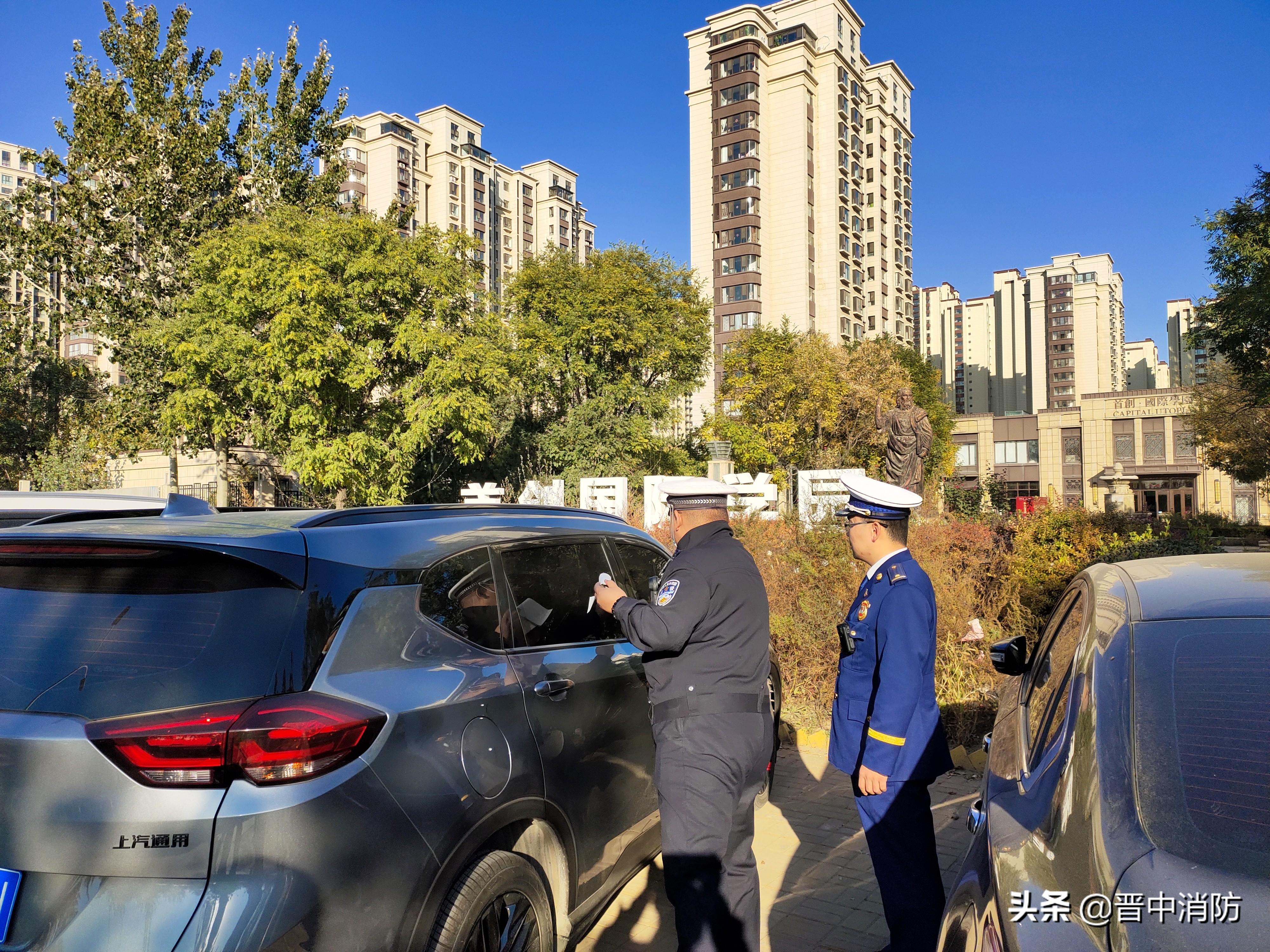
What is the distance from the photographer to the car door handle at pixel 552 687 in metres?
2.82

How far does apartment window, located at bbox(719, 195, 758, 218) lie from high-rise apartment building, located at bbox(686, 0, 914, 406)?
0.07 metres

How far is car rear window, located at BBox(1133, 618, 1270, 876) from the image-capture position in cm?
150

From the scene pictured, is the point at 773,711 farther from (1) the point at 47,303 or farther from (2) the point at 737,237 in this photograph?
(2) the point at 737,237

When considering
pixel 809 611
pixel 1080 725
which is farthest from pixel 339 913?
pixel 809 611

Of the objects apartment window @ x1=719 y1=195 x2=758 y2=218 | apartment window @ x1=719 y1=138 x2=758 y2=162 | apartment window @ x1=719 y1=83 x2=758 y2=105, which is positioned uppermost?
apartment window @ x1=719 y1=83 x2=758 y2=105

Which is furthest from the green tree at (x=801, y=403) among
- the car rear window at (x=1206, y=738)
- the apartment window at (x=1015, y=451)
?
the apartment window at (x=1015, y=451)

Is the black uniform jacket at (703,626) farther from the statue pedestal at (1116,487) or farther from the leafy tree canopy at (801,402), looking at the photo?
the leafy tree canopy at (801,402)

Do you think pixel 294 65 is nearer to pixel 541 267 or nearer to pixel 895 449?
pixel 541 267

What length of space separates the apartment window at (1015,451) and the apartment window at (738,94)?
34.6m

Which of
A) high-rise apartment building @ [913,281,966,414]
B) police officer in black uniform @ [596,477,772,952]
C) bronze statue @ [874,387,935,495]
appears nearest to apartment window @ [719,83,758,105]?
bronze statue @ [874,387,935,495]

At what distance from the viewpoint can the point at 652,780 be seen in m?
3.50

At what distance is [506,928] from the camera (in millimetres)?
2531

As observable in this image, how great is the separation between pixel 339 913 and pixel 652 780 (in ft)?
5.53

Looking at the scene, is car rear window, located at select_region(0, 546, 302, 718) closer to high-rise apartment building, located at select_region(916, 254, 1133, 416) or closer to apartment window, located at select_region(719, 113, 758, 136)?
apartment window, located at select_region(719, 113, 758, 136)
